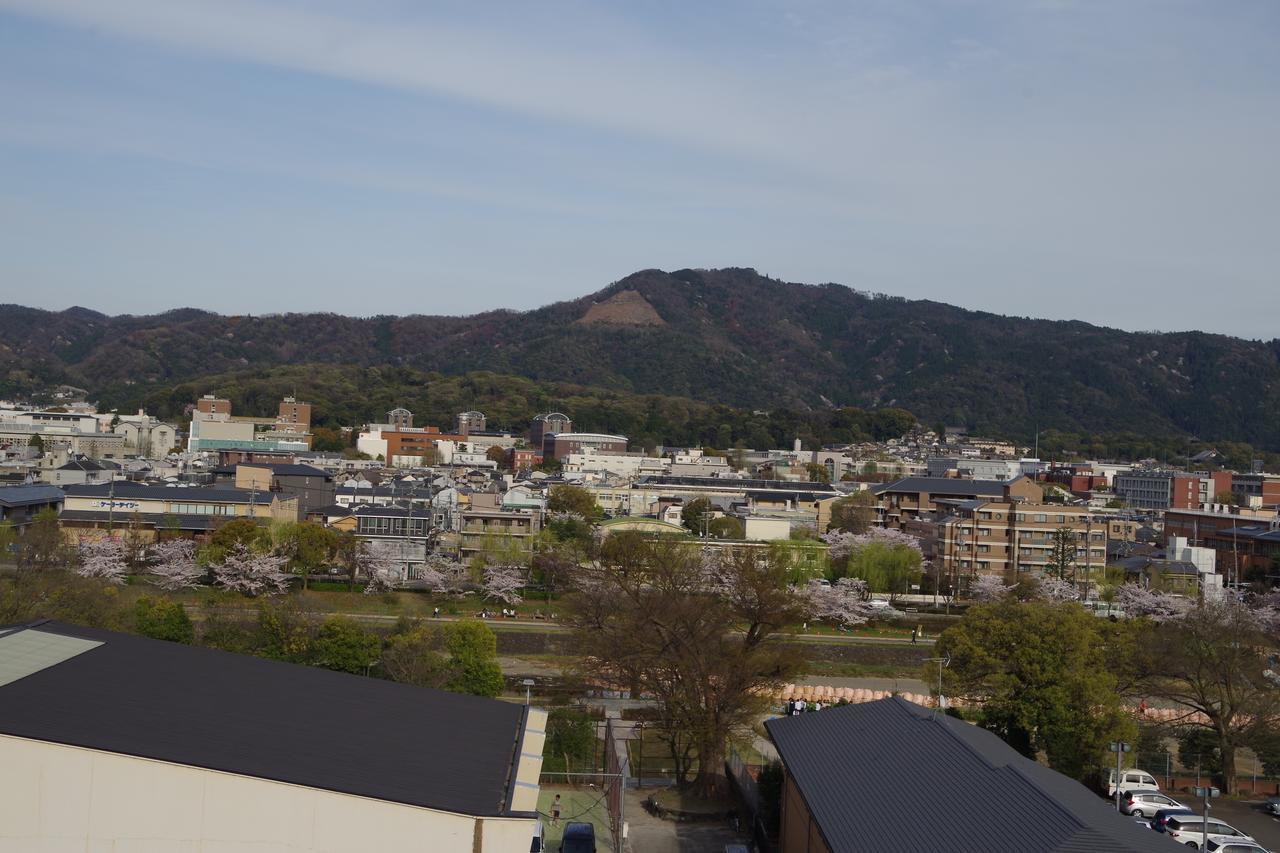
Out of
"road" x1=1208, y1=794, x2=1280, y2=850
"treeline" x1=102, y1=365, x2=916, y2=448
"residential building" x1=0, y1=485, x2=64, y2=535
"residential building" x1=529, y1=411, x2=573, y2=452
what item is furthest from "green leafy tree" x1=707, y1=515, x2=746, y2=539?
"treeline" x1=102, y1=365, x2=916, y2=448

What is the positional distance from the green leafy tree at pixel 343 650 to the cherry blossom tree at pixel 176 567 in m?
10.2

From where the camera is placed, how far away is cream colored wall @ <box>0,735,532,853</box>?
25.7ft

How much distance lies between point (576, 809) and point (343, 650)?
240 inches

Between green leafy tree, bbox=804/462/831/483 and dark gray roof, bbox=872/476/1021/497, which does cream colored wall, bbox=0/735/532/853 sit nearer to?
dark gray roof, bbox=872/476/1021/497

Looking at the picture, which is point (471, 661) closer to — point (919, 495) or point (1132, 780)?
point (1132, 780)

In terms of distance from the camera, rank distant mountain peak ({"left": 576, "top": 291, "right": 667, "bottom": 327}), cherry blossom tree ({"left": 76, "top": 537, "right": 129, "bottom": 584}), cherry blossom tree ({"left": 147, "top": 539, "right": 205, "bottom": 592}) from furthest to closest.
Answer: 1. distant mountain peak ({"left": 576, "top": 291, "right": 667, "bottom": 327})
2. cherry blossom tree ({"left": 147, "top": 539, "right": 205, "bottom": 592})
3. cherry blossom tree ({"left": 76, "top": 537, "right": 129, "bottom": 584})

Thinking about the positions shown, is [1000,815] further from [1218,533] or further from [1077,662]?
[1218,533]

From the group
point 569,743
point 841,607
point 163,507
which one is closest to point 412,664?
point 569,743

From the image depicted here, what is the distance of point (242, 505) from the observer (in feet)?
107

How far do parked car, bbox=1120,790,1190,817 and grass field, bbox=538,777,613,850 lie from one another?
568cm

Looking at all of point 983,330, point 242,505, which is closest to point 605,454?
point 242,505

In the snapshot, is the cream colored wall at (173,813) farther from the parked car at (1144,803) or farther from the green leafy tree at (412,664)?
the parked car at (1144,803)

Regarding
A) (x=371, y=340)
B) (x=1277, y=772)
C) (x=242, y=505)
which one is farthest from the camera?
(x=371, y=340)

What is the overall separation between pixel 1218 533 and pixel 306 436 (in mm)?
46784
